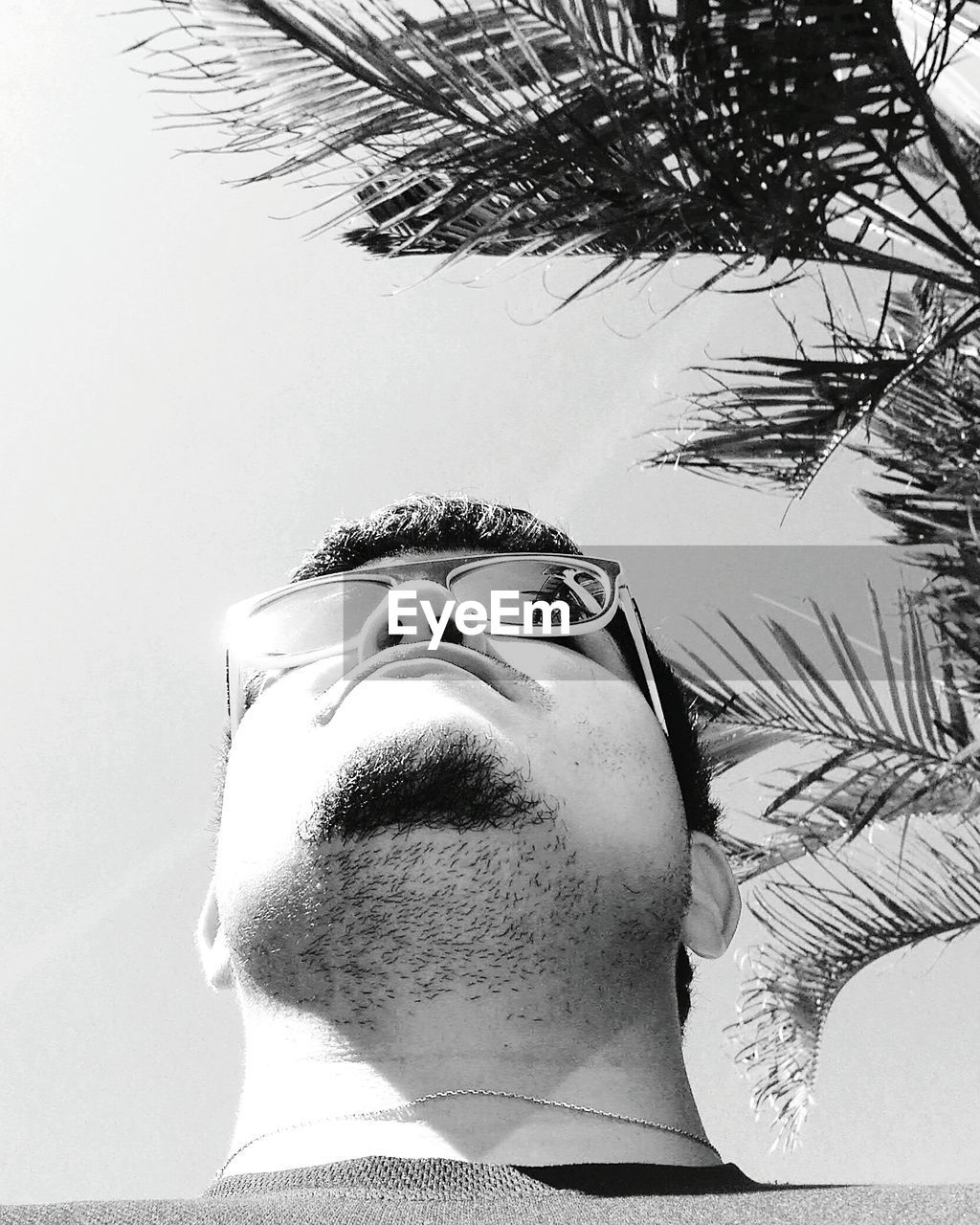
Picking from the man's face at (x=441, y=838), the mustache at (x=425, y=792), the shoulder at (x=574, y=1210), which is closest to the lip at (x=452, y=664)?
the man's face at (x=441, y=838)

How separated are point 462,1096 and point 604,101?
2.04 metres

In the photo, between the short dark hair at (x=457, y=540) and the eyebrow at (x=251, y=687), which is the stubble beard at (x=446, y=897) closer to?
the eyebrow at (x=251, y=687)

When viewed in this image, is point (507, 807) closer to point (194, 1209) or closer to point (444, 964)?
point (444, 964)

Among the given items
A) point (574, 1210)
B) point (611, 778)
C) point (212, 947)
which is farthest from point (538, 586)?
point (574, 1210)

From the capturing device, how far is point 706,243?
9.24 ft

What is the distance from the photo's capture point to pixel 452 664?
2113 millimetres

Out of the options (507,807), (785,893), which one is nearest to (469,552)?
(507,807)

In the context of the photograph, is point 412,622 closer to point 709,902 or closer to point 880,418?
point 709,902

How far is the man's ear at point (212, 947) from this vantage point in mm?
2432

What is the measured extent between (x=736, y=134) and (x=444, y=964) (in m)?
1.86

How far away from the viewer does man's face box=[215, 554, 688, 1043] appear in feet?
6.38

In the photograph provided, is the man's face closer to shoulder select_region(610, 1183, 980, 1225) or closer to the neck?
the neck

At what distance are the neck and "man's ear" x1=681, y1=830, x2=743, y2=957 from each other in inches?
11.6

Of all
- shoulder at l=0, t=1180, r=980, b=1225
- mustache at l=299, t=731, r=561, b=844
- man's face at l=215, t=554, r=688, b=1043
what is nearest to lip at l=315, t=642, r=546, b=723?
man's face at l=215, t=554, r=688, b=1043
